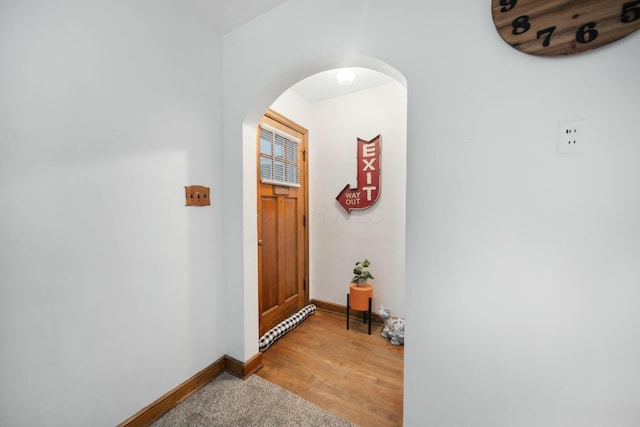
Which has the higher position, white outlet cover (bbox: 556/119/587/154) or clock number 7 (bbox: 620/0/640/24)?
clock number 7 (bbox: 620/0/640/24)

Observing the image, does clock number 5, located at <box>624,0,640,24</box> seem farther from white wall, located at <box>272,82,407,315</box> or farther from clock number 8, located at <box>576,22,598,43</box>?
white wall, located at <box>272,82,407,315</box>

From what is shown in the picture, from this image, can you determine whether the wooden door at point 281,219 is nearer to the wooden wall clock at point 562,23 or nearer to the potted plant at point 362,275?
the potted plant at point 362,275

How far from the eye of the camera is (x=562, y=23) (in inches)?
32.9

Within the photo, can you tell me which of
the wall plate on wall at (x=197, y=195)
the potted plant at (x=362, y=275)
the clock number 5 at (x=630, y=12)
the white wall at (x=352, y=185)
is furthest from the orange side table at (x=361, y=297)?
the clock number 5 at (x=630, y=12)

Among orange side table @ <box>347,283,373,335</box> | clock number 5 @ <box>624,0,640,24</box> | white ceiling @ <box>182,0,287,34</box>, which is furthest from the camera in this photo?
orange side table @ <box>347,283,373,335</box>

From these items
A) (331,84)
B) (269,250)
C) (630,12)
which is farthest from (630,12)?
(269,250)

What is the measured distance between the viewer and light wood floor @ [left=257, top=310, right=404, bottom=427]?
1448 millimetres

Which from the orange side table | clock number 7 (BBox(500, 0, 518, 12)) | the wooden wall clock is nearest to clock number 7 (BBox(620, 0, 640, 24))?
the wooden wall clock

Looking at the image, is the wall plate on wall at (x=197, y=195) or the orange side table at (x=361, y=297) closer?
the wall plate on wall at (x=197, y=195)

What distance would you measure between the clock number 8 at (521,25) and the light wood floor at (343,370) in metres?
1.98

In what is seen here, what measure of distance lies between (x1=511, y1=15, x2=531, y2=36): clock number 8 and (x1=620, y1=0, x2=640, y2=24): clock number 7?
0.24 metres

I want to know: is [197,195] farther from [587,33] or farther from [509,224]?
[587,33]

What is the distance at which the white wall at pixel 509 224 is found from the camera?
81cm

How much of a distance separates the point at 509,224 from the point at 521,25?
2.52ft
